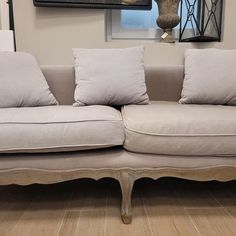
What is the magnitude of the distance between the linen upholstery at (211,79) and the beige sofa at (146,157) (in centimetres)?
39

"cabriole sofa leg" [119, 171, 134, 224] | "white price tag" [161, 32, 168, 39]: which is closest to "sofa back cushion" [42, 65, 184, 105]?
"white price tag" [161, 32, 168, 39]

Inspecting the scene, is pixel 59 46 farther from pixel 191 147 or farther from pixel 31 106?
pixel 191 147

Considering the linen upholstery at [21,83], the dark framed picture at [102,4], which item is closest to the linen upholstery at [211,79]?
the dark framed picture at [102,4]

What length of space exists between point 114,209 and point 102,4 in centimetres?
144

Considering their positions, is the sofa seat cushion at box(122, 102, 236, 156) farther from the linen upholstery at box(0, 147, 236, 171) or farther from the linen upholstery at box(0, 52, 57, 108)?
the linen upholstery at box(0, 52, 57, 108)

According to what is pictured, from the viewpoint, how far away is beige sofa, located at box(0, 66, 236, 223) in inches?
47.6

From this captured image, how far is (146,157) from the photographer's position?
1237mm

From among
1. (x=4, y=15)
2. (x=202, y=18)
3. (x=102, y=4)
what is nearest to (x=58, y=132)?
(x=102, y=4)

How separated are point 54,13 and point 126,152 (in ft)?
4.28

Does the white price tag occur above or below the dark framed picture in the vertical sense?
below

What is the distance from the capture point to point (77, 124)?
119cm

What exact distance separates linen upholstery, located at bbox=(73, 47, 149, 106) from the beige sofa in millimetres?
390

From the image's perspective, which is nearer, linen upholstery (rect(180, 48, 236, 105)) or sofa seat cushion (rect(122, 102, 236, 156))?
sofa seat cushion (rect(122, 102, 236, 156))

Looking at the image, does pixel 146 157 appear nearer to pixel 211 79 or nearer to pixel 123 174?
pixel 123 174
